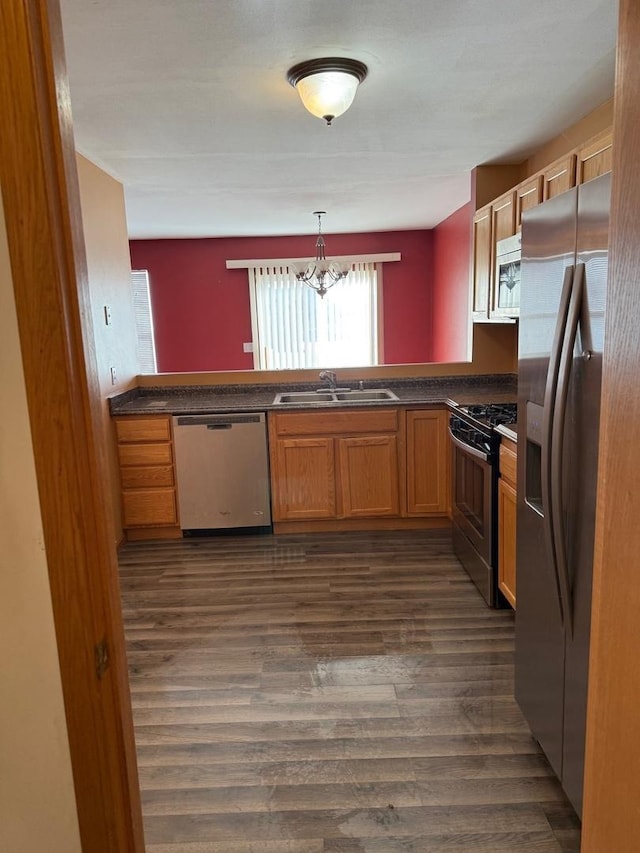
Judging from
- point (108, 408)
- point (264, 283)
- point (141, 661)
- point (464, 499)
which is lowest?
point (141, 661)

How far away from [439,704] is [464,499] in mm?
1337

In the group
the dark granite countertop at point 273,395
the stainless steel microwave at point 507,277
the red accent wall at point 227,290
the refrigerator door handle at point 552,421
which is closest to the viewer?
the refrigerator door handle at point 552,421

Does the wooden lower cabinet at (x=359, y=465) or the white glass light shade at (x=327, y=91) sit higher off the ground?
the white glass light shade at (x=327, y=91)

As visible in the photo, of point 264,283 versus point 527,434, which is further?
point 264,283

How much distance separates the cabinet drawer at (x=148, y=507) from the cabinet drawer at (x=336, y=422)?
36.9 inches

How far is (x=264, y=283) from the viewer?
6992 mm

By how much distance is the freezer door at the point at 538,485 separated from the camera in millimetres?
1614

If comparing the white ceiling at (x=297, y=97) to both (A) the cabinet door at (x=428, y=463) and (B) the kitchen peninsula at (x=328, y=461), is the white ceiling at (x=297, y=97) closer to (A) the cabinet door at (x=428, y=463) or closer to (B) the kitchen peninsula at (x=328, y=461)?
(B) the kitchen peninsula at (x=328, y=461)

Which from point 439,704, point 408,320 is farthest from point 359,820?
point 408,320

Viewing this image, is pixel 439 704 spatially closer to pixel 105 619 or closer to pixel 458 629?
pixel 458 629

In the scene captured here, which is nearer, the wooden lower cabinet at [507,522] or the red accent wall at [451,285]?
the wooden lower cabinet at [507,522]

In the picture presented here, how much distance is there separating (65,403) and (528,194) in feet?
9.75

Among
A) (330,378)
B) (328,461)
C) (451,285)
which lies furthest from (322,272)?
(328,461)

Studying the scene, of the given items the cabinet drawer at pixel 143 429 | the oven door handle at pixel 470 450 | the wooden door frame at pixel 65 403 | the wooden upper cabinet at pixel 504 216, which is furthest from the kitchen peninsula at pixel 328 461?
the wooden door frame at pixel 65 403
